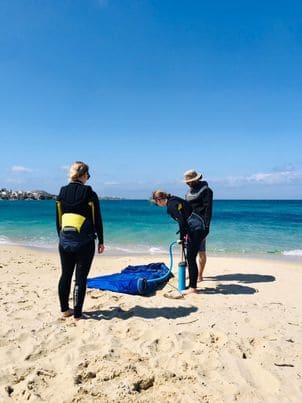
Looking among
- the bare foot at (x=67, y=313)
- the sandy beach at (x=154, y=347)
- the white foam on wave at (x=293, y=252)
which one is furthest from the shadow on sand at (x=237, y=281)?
the white foam on wave at (x=293, y=252)

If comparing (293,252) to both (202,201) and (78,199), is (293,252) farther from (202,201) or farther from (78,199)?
(78,199)

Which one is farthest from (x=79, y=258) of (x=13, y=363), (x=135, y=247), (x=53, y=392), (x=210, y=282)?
(x=135, y=247)

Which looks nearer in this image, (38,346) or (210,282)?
(38,346)

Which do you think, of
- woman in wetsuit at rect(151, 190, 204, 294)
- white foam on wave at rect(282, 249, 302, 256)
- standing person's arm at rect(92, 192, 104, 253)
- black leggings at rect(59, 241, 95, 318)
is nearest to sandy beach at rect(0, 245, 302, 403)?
black leggings at rect(59, 241, 95, 318)

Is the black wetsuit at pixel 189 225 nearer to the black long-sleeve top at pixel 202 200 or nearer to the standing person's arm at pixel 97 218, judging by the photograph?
the black long-sleeve top at pixel 202 200

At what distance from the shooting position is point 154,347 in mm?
3596

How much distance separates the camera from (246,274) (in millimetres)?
7566

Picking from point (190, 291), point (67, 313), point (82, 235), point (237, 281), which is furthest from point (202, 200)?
point (67, 313)

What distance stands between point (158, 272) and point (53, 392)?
413 centimetres

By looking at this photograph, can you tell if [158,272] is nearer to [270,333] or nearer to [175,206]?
[175,206]

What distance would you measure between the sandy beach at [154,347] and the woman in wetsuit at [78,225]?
564mm

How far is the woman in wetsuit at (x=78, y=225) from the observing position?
4230 mm

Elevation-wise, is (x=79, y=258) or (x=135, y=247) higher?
(x=79, y=258)

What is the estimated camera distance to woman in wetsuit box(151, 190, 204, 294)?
18.2 feet
